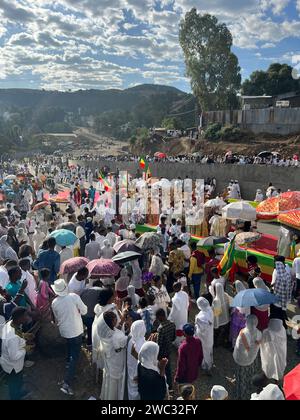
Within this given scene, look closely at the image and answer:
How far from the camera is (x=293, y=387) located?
315cm

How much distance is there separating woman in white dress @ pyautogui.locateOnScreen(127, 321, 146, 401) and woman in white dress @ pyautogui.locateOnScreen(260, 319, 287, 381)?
1721 millimetres

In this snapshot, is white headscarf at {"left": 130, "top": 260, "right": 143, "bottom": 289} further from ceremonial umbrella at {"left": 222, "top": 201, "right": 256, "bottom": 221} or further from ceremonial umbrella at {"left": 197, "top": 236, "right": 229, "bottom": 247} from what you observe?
ceremonial umbrella at {"left": 222, "top": 201, "right": 256, "bottom": 221}

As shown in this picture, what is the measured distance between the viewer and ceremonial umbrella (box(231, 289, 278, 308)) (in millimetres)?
4781

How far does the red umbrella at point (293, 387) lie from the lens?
3051mm

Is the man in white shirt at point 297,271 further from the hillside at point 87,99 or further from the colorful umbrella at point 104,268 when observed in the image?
the hillside at point 87,99

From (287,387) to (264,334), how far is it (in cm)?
169

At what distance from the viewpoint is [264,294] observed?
4.91 meters

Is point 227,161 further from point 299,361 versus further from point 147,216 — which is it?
point 299,361

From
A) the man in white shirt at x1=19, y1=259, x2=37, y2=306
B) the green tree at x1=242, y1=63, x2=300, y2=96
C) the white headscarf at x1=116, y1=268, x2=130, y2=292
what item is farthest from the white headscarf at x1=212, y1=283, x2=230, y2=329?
the green tree at x1=242, y1=63, x2=300, y2=96

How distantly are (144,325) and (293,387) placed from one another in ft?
5.57

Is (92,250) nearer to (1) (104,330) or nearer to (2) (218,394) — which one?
(1) (104,330)

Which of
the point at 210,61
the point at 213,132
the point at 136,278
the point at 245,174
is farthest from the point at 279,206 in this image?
the point at 210,61
